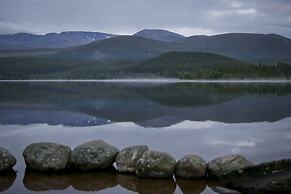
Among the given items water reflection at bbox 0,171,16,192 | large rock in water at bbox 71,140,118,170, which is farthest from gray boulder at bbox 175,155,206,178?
water reflection at bbox 0,171,16,192

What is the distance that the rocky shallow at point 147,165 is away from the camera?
36.5ft

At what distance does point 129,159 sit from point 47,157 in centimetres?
227

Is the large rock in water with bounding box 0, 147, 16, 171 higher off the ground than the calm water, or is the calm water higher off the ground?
the large rock in water with bounding box 0, 147, 16, 171

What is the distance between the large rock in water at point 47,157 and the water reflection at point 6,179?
1.91ft

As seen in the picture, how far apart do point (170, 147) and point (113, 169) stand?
342cm

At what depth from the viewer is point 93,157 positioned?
13109 millimetres

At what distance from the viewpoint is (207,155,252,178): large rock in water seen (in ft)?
39.2

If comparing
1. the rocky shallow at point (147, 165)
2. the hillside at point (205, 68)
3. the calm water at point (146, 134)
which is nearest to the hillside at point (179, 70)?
the hillside at point (205, 68)

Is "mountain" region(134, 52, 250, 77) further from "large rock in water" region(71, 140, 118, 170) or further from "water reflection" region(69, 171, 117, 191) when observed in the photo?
"water reflection" region(69, 171, 117, 191)

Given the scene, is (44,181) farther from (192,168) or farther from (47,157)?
(192,168)

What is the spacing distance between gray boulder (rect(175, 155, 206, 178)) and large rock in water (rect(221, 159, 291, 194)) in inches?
35.2

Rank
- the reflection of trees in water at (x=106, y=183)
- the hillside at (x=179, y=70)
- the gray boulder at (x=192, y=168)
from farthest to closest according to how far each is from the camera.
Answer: the hillside at (x=179, y=70), the gray boulder at (x=192, y=168), the reflection of trees in water at (x=106, y=183)

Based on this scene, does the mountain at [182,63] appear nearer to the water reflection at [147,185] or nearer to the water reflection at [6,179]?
the water reflection at [6,179]

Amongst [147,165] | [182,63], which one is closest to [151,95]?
[147,165]
